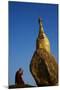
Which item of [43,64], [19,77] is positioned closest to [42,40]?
[43,64]

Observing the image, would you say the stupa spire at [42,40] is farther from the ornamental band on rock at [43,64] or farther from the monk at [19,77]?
the monk at [19,77]

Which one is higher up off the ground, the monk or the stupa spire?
the stupa spire

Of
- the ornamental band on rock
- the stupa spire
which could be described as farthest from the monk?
the stupa spire

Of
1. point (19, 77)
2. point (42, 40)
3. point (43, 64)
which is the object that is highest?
point (42, 40)

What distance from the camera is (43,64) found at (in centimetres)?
218

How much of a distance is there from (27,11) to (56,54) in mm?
475

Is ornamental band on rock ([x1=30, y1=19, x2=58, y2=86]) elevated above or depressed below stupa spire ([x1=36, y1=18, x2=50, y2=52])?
below

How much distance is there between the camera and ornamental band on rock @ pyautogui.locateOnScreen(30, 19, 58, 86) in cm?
215

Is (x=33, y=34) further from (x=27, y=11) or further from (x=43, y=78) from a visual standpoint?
(x=43, y=78)

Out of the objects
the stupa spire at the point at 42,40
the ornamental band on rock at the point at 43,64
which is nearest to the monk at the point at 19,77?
the ornamental band on rock at the point at 43,64

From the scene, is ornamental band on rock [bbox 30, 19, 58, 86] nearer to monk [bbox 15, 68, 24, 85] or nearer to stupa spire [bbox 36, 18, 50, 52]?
stupa spire [bbox 36, 18, 50, 52]

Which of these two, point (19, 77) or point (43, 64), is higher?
point (43, 64)

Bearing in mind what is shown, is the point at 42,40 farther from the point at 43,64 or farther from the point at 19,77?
the point at 19,77

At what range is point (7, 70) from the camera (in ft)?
6.81
